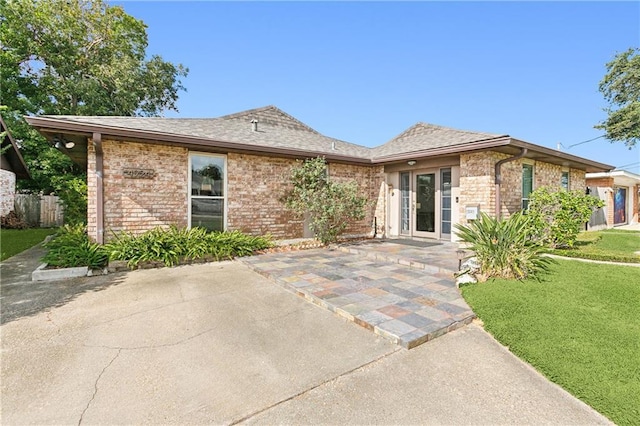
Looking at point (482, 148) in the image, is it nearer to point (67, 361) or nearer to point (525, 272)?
point (525, 272)

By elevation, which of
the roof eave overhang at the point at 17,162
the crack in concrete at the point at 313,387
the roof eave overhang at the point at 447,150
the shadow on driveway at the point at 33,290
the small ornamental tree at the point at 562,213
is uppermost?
the roof eave overhang at the point at 17,162

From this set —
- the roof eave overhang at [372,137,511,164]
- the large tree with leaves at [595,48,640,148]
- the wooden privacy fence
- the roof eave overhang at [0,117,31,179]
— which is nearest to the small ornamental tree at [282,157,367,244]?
the roof eave overhang at [372,137,511,164]

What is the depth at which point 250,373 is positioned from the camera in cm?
254

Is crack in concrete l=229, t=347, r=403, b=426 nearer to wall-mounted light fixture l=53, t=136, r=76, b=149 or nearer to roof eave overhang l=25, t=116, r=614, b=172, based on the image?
roof eave overhang l=25, t=116, r=614, b=172

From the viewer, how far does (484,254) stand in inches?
203

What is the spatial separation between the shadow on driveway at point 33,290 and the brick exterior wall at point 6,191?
9.24 meters

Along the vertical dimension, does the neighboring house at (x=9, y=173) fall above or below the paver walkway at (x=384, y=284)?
above

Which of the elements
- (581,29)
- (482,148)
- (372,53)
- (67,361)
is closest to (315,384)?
(67,361)

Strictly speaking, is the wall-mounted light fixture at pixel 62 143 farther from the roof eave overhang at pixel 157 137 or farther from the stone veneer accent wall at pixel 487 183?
the stone veneer accent wall at pixel 487 183

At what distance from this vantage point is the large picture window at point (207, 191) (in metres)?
7.67

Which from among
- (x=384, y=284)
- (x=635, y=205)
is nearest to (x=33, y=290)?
(x=384, y=284)

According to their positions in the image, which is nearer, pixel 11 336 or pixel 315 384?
pixel 315 384

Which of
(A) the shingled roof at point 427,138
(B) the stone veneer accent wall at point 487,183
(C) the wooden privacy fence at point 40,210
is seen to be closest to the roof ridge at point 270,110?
(A) the shingled roof at point 427,138

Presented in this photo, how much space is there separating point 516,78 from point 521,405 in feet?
44.3
